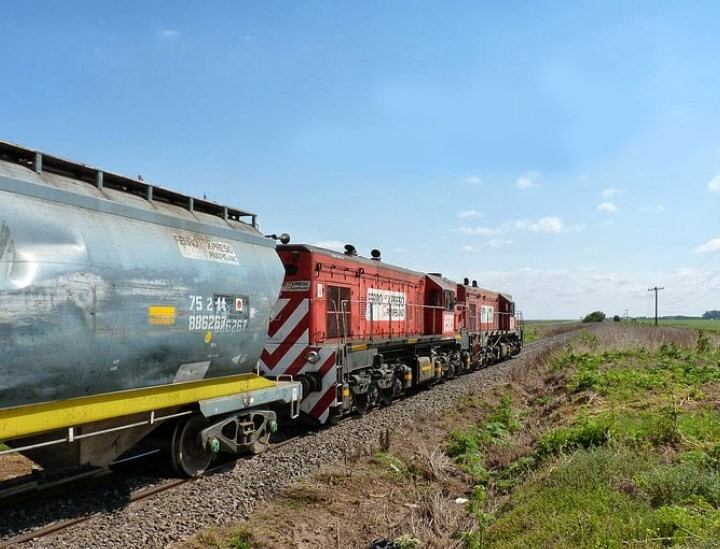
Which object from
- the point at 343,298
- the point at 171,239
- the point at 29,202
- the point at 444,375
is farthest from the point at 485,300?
the point at 29,202

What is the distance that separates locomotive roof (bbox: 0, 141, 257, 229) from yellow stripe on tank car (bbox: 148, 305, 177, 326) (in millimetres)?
1240

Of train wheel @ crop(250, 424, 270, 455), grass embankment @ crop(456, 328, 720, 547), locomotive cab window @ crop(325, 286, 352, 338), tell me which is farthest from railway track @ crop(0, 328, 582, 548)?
grass embankment @ crop(456, 328, 720, 547)

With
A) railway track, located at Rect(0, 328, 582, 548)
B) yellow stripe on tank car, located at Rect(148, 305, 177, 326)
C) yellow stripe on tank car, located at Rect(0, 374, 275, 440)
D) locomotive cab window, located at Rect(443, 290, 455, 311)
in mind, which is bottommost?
railway track, located at Rect(0, 328, 582, 548)

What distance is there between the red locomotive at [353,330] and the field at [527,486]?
1721 mm

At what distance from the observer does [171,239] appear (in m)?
7.00

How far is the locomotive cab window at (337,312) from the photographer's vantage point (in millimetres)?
12708

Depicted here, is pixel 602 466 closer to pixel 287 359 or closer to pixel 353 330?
pixel 287 359

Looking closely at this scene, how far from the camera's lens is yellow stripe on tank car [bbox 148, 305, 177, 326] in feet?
21.3

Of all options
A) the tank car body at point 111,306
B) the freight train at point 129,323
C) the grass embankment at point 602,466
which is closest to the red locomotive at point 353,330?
the freight train at point 129,323

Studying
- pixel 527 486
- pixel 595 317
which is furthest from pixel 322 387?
pixel 595 317

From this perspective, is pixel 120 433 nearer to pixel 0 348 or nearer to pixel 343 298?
Result: pixel 0 348

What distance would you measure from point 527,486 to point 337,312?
6.34 m

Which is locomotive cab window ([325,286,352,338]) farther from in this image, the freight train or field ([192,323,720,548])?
field ([192,323,720,548])

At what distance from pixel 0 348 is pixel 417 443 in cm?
725
